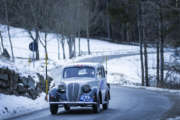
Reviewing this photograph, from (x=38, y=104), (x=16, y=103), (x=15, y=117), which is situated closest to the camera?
(x=15, y=117)

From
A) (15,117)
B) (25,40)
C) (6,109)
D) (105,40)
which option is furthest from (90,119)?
(105,40)

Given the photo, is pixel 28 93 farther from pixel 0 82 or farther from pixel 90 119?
pixel 90 119

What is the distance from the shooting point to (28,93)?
24312 mm

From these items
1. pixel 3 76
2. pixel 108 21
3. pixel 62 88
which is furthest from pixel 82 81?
pixel 108 21

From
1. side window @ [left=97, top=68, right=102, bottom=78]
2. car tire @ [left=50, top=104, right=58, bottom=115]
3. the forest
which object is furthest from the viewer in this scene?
the forest

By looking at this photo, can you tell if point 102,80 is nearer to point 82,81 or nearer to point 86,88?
point 82,81

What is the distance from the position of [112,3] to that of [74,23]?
1080 inches

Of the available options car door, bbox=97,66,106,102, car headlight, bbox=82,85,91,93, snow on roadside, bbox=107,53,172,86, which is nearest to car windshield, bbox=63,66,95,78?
car door, bbox=97,66,106,102

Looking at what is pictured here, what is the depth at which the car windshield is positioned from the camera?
20.3 metres

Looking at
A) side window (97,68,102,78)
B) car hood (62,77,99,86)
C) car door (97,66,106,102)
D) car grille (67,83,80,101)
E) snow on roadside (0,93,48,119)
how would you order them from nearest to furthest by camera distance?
car grille (67,83,80,101) < car hood (62,77,99,86) < snow on roadside (0,93,48,119) < car door (97,66,106,102) < side window (97,68,102,78)

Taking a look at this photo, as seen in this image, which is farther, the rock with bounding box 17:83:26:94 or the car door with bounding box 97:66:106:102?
the rock with bounding box 17:83:26:94

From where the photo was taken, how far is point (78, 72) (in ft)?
66.8

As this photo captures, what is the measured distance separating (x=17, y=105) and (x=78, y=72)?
10.7ft

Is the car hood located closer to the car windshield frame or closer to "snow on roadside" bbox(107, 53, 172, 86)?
the car windshield frame
